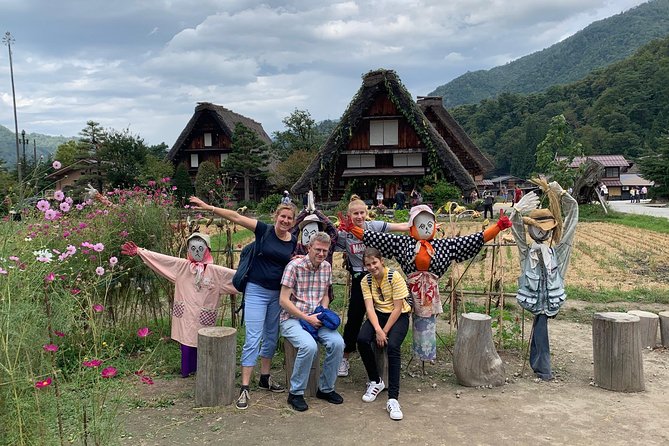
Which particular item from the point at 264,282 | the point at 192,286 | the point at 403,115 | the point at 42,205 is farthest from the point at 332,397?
the point at 403,115

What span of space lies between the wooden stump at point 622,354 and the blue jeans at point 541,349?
423 mm

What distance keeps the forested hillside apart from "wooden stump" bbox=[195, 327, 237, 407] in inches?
1854

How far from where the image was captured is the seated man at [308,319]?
3627 millimetres

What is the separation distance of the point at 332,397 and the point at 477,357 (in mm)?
1231

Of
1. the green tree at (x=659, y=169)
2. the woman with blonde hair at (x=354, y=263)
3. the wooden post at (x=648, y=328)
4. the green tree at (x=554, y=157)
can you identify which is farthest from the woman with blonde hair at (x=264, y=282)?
the green tree at (x=659, y=169)

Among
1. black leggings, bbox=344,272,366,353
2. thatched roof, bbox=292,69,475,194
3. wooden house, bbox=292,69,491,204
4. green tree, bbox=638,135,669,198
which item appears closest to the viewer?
black leggings, bbox=344,272,366,353

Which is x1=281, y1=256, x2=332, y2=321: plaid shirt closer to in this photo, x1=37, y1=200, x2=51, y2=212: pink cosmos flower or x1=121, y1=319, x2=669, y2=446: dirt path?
x1=121, y1=319, x2=669, y2=446: dirt path

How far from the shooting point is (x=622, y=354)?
153 inches

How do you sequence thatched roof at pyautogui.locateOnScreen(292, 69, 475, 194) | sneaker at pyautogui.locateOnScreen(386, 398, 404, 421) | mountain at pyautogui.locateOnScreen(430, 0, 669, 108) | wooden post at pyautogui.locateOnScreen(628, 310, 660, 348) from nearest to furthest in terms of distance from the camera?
sneaker at pyautogui.locateOnScreen(386, 398, 404, 421) → wooden post at pyautogui.locateOnScreen(628, 310, 660, 348) → thatched roof at pyautogui.locateOnScreen(292, 69, 475, 194) → mountain at pyautogui.locateOnScreen(430, 0, 669, 108)

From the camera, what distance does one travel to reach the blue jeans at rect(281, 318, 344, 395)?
3602 millimetres

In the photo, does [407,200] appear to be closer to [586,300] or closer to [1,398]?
[586,300]

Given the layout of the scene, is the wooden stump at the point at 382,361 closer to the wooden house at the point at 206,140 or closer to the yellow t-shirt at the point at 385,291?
the yellow t-shirt at the point at 385,291

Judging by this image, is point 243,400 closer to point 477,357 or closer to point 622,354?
point 477,357

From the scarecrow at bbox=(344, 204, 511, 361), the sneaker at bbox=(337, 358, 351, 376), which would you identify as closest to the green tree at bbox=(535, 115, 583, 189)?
the scarecrow at bbox=(344, 204, 511, 361)
